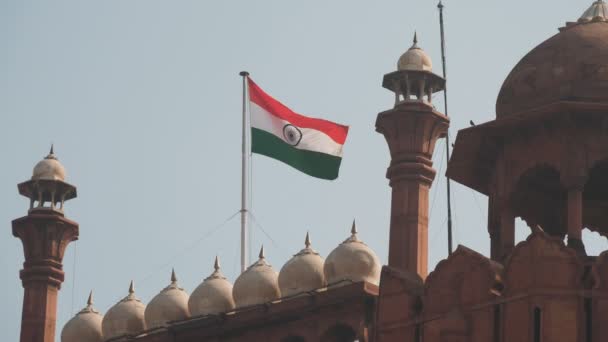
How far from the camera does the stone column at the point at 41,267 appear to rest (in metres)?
41.4

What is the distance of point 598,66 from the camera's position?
34906 millimetres

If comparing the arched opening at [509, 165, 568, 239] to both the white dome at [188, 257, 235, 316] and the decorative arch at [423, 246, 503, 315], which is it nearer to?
the decorative arch at [423, 246, 503, 315]

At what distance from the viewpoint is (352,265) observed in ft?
120

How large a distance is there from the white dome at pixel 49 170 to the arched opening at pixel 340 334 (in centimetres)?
797

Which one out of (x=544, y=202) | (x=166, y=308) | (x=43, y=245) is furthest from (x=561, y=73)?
(x=43, y=245)

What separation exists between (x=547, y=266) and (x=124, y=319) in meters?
9.78

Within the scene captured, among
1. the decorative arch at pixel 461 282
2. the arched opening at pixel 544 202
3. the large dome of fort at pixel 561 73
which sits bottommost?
the decorative arch at pixel 461 282

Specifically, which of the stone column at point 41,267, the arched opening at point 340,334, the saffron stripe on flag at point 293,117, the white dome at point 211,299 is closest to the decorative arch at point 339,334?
the arched opening at point 340,334

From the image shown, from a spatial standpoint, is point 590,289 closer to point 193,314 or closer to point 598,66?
point 598,66

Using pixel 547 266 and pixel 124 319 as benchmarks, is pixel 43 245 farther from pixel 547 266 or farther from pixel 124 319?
pixel 547 266

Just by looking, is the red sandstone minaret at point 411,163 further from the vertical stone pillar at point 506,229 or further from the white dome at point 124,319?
the white dome at point 124,319

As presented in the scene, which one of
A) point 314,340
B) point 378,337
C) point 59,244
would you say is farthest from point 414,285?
point 59,244

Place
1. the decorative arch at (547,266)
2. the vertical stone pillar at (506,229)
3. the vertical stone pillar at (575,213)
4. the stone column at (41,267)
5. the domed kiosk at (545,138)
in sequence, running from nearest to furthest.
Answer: the decorative arch at (547,266)
the vertical stone pillar at (575,213)
the domed kiosk at (545,138)
the vertical stone pillar at (506,229)
the stone column at (41,267)

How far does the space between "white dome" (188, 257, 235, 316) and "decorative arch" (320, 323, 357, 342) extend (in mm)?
2218
